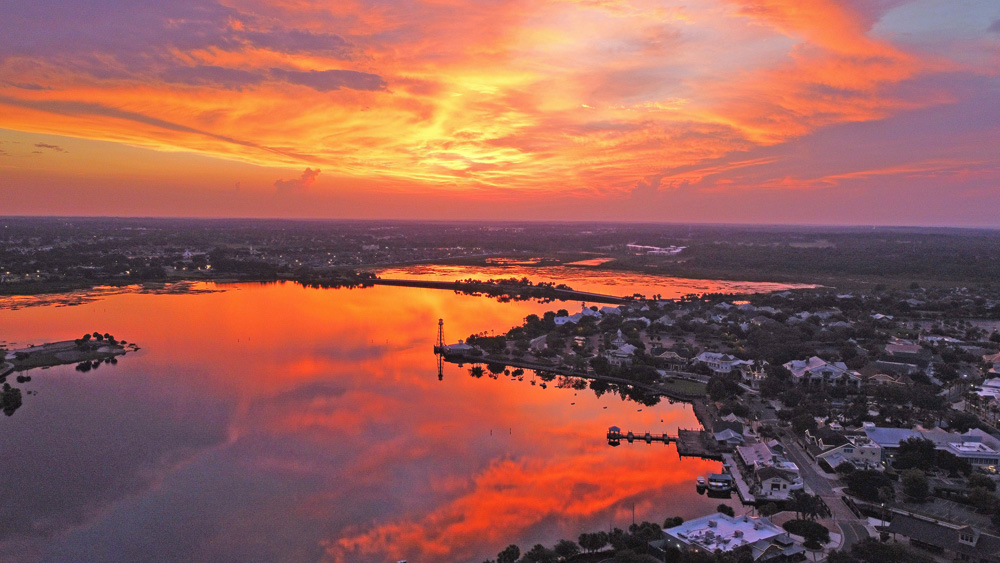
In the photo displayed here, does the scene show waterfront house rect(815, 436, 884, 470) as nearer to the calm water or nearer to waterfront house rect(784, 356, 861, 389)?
the calm water

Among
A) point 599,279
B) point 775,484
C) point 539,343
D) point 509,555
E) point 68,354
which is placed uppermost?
point 599,279

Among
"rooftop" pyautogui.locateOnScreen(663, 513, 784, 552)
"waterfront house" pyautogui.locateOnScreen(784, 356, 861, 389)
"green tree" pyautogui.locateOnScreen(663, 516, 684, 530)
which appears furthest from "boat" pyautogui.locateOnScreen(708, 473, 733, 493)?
"waterfront house" pyautogui.locateOnScreen(784, 356, 861, 389)

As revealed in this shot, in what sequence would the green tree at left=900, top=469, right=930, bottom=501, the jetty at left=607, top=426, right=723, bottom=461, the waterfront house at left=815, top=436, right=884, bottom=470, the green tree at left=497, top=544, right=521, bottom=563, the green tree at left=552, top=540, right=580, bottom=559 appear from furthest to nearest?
the jetty at left=607, top=426, right=723, bottom=461 → the waterfront house at left=815, top=436, right=884, bottom=470 → the green tree at left=900, top=469, right=930, bottom=501 → the green tree at left=552, top=540, right=580, bottom=559 → the green tree at left=497, top=544, right=521, bottom=563

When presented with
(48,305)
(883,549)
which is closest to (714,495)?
(883,549)

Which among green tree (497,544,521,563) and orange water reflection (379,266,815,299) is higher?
orange water reflection (379,266,815,299)

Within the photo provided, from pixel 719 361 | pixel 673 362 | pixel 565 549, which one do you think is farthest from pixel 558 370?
pixel 565 549

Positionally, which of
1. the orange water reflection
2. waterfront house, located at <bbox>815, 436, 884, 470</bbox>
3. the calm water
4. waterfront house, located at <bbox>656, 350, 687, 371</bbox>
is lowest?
the calm water

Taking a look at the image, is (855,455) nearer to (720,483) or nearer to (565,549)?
(720,483)

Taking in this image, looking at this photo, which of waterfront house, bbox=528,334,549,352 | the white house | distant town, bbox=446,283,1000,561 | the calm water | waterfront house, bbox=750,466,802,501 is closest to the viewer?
distant town, bbox=446,283,1000,561

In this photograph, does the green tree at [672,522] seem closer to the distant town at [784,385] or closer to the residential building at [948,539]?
the distant town at [784,385]

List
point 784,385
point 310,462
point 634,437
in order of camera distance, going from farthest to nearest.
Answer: point 784,385
point 634,437
point 310,462
